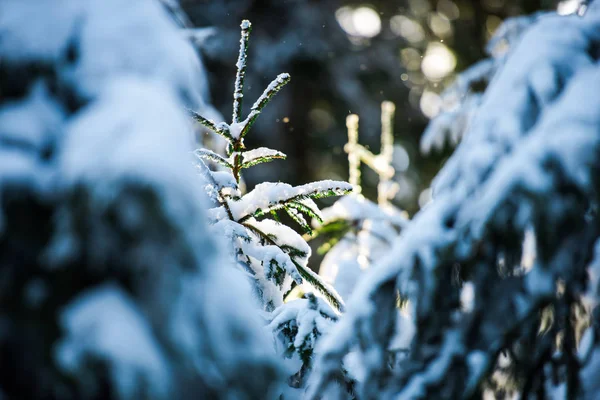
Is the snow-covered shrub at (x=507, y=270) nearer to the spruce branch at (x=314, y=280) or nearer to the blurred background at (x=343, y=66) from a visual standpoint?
the spruce branch at (x=314, y=280)

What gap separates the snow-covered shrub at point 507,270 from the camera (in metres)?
1.06

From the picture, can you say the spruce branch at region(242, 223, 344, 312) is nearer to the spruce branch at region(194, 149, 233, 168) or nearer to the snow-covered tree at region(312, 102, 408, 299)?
the spruce branch at region(194, 149, 233, 168)

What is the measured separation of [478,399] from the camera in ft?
3.81

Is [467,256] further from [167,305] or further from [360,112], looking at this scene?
[360,112]

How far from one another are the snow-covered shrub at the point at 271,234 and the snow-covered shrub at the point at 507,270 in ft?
1.44

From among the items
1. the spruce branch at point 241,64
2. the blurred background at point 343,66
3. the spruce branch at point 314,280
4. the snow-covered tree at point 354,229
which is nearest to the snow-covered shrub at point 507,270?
the spruce branch at point 314,280

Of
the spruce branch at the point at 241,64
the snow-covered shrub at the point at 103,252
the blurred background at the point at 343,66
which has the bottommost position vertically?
the snow-covered shrub at the point at 103,252

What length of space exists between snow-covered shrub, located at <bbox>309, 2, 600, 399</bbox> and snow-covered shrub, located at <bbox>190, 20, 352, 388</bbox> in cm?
44

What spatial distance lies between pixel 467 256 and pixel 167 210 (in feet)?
2.42

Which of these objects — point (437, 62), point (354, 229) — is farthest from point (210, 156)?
point (437, 62)

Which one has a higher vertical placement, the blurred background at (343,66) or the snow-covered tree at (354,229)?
the blurred background at (343,66)

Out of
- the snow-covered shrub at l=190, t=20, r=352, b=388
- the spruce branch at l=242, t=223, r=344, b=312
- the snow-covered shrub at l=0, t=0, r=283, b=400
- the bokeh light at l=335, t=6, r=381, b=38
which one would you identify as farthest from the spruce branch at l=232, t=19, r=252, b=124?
the bokeh light at l=335, t=6, r=381, b=38

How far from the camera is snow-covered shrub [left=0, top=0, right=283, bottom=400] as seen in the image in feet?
2.46

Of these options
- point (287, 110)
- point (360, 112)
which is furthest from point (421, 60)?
point (287, 110)
